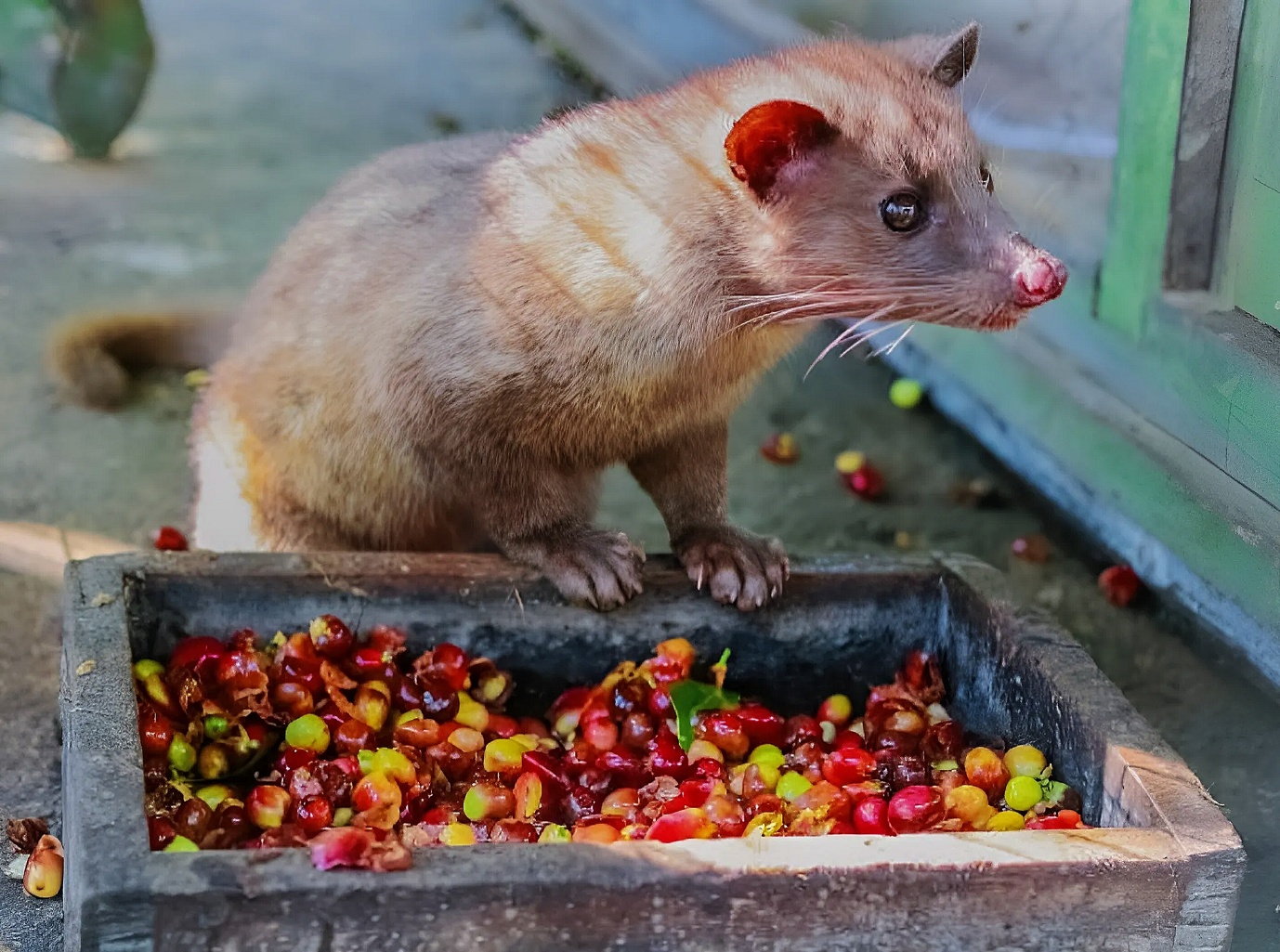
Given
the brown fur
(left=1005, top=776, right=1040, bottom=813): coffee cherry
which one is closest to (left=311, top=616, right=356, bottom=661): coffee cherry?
the brown fur

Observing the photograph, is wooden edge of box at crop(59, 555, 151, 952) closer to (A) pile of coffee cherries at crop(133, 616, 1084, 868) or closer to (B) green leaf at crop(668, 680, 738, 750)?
(A) pile of coffee cherries at crop(133, 616, 1084, 868)

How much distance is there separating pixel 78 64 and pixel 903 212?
81.2 inches

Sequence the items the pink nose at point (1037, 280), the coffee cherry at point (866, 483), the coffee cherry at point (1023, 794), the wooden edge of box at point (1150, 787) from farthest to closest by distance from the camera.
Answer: the coffee cherry at point (866, 483), the coffee cherry at point (1023, 794), the pink nose at point (1037, 280), the wooden edge of box at point (1150, 787)

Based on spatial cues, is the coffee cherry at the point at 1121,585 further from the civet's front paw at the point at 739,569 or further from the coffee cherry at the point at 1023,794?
the coffee cherry at the point at 1023,794

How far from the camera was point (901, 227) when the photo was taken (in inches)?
94.7

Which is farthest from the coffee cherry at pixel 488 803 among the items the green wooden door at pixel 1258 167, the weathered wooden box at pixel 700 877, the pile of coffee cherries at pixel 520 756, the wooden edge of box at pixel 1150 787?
the green wooden door at pixel 1258 167

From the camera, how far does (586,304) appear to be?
2641mm

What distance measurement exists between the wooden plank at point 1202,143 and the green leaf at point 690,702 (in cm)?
130

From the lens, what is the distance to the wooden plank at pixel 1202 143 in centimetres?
293

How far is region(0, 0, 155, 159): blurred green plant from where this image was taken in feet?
11.3

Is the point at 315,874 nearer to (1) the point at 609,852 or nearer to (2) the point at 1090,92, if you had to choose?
(1) the point at 609,852

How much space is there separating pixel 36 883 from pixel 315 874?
75cm

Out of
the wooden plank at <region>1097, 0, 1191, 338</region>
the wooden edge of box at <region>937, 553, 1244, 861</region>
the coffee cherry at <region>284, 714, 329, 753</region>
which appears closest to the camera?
the wooden edge of box at <region>937, 553, 1244, 861</region>

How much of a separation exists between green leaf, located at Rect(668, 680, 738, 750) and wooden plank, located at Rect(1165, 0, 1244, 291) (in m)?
1.30
